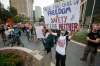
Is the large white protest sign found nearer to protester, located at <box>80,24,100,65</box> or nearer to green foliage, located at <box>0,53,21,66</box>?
protester, located at <box>80,24,100,65</box>

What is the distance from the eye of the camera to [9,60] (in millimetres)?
7027

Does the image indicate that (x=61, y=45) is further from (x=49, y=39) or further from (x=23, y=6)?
(x=23, y=6)

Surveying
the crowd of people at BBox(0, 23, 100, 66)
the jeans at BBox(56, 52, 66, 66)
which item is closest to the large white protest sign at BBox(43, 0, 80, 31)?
the crowd of people at BBox(0, 23, 100, 66)

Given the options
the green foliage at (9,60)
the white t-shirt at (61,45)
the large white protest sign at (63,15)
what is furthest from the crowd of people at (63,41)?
the green foliage at (9,60)

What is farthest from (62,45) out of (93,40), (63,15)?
(93,40)

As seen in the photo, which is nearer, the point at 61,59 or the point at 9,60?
the point at 9,60

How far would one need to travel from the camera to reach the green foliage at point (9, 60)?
6.87 m

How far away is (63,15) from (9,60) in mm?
1947

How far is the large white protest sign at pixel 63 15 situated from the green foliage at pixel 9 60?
4.93 feet

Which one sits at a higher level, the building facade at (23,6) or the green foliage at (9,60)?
the building facade at (23,6)

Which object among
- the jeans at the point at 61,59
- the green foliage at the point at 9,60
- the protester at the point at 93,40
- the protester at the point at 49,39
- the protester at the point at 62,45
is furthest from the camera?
the protester at the point at 93,40

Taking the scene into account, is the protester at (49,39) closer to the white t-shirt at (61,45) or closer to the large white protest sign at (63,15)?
the large white protest sign at (63,15)

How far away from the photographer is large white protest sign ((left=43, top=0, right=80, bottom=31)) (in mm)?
6953

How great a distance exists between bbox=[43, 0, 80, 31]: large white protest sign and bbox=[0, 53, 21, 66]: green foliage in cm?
150
